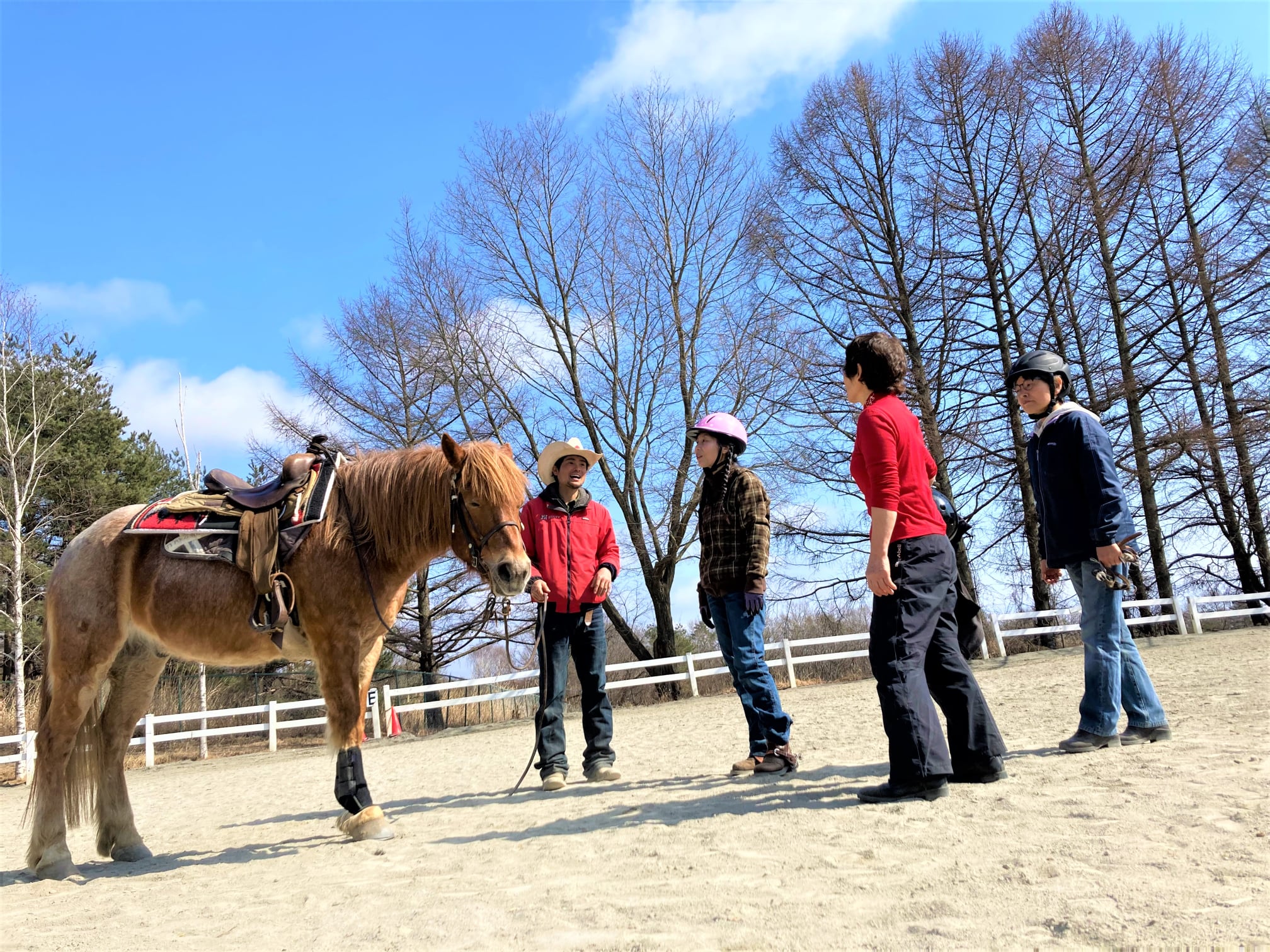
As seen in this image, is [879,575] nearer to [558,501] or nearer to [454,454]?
[454,454]

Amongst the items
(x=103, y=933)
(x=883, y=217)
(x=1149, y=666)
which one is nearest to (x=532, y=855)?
(x=103, y=933)

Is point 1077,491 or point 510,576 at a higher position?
point 1077,491

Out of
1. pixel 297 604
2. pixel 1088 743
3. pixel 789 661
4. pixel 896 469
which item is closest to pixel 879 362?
pixel 896 469

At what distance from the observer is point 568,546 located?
559cm

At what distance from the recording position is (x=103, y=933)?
3.00 metres

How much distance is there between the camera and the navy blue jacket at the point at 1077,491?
4324 mm

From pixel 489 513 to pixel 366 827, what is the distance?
1.81m

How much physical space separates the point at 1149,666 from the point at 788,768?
7358 millimetres

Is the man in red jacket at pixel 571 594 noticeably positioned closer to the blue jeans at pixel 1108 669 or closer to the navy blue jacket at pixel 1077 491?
the navy blue jacket at pixel 1077 491

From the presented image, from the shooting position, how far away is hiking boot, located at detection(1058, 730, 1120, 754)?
433 cm

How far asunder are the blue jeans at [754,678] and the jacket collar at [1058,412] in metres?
2.02

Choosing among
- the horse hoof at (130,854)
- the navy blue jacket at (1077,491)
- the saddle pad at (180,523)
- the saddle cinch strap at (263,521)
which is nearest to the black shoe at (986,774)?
the navy blue jacket at (1077,491)

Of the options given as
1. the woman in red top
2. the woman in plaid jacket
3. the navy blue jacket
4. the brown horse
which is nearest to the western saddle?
the brown horse

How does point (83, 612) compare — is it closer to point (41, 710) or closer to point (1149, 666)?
point (41, 710)
